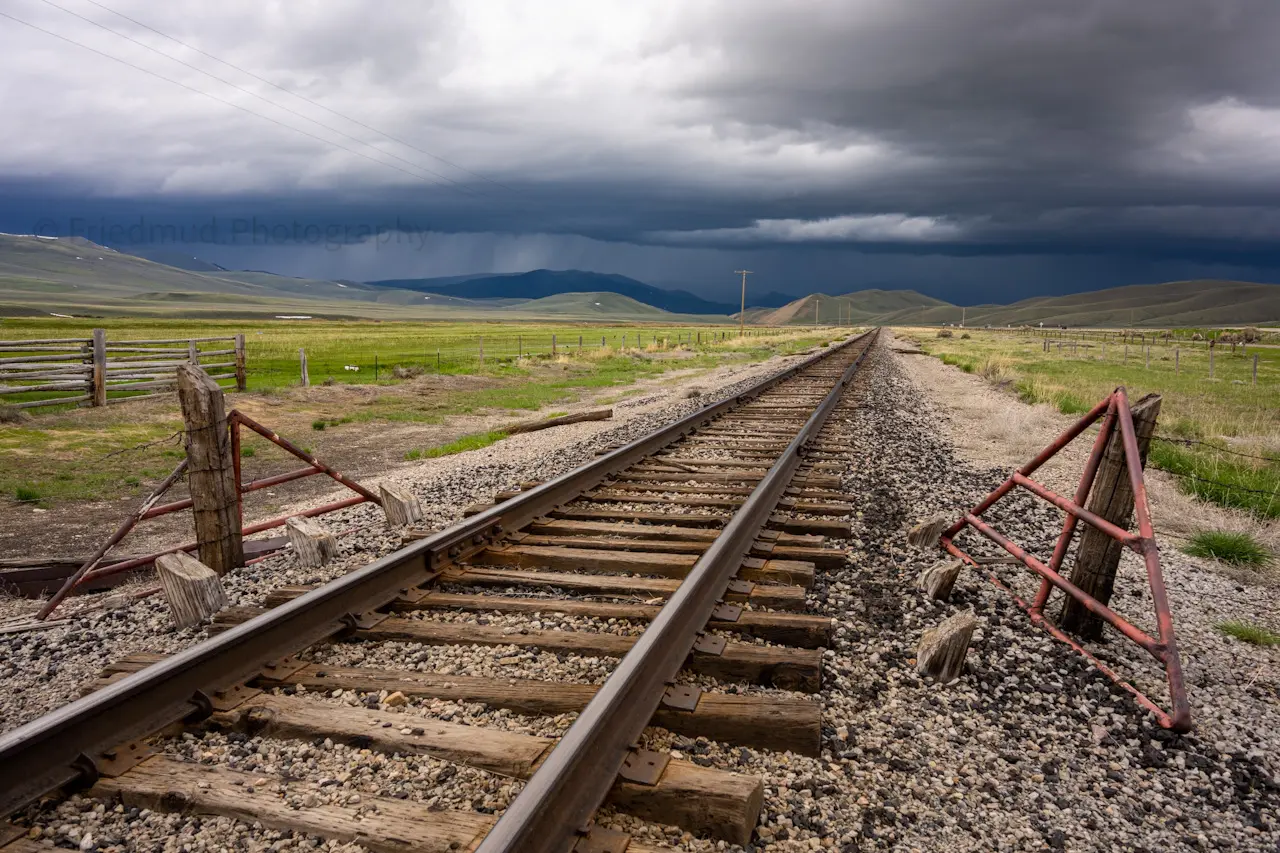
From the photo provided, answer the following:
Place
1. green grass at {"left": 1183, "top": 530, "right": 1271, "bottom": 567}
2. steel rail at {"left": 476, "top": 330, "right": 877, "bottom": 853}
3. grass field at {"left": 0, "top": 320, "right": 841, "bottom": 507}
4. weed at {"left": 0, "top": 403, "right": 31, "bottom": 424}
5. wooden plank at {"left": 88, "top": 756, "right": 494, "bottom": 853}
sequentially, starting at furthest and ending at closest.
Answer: weed at {"left": 0, "top": 403, "right": 31, "bottom": 424}, grass field at {"left": 0, "top": 320, "right": 841, "bottom": 507}, green grass at {"left": 1183, "top": 530, "right": 1271, "bottom": 567}, wooden plank at {"left": 88, "top": 756, "right": 494, "bottom": 853}, steel rail at {"left": 476, "top": 330, "right": 877, "bottom": 853}

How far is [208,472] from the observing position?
608 cm

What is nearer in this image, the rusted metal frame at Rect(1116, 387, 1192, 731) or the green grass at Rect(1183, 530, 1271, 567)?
the rusted metal frame at Rect(1116, 387, 1192, 731)

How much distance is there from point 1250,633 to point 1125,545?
4.64ft

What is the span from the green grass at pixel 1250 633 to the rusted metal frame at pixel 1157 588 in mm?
1253

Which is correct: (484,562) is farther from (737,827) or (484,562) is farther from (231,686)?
(737,827)

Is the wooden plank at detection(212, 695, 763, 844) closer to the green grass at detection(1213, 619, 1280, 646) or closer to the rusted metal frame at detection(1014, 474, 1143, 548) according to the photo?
the rusted metal frame at detection(1014, 474, 1143, 548)

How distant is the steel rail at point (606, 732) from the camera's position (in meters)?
2.43

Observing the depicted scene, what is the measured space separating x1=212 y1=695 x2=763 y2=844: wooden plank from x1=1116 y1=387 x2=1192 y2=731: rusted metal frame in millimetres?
2048

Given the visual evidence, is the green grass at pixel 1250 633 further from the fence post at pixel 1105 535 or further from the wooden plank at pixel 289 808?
the wooden plank at pixel 289 808

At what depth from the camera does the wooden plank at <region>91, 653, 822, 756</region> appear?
10.9ft

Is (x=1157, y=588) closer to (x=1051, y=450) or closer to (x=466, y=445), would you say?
(x=1051, y=450)

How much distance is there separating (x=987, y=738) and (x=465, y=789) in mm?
2187

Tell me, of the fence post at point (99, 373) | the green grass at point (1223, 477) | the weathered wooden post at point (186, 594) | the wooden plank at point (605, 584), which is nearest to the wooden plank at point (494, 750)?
the weathered wooden post at point (186, 594)

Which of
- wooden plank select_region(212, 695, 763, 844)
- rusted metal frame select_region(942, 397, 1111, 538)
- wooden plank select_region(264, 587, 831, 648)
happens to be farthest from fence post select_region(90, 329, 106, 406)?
rusted metal frame select_region(942, 397, 1111, 538)
